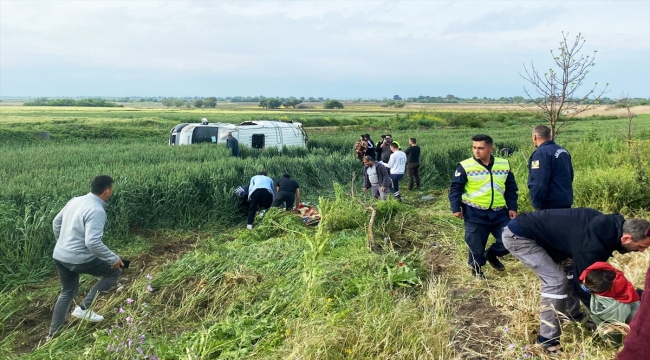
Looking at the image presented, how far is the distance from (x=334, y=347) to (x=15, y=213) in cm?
596

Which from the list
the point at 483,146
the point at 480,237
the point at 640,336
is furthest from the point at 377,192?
the point at 640,336

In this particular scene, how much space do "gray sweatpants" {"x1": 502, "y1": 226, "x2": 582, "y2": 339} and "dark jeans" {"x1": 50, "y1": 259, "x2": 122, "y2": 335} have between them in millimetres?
3789

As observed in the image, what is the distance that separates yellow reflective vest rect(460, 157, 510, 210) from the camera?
16.6 feet

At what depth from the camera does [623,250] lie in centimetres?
308

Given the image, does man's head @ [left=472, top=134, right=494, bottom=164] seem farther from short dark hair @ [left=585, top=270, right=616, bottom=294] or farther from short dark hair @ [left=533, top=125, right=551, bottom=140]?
short dark hair @ [left=585, top=270, right=616, bottom=294]

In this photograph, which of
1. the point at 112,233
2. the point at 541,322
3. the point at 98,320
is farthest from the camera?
the point at 112,233

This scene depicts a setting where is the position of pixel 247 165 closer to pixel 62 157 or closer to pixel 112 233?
pixel 112 233

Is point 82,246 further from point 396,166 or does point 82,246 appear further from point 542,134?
point 396,166

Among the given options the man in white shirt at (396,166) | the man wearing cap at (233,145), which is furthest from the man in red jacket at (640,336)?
the man wearing cap at (233,145)

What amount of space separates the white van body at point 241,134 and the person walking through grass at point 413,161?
19.9 feet

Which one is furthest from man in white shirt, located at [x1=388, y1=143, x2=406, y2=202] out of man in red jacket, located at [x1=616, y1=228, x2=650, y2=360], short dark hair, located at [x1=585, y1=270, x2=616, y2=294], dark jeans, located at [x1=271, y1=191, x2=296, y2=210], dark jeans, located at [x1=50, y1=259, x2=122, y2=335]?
man in red jacket, located at [x1=616, y1=228, x2=650, y2=360]

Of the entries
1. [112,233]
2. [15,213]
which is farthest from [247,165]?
[15,213]

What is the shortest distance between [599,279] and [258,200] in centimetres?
660

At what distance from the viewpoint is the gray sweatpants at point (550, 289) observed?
11.5 feet
